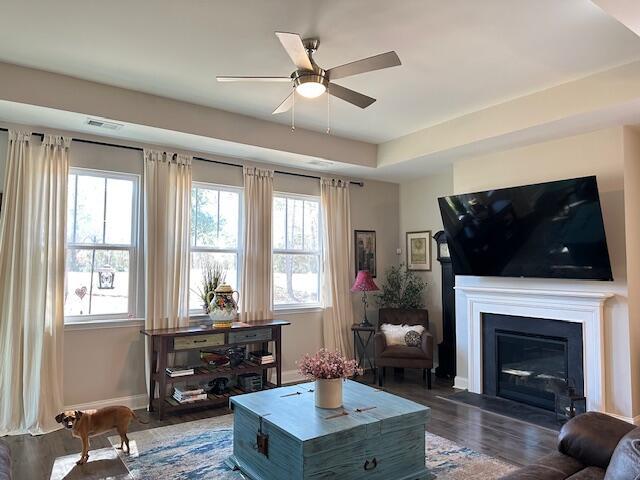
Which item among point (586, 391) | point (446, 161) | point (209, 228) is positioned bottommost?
point (586, 391)

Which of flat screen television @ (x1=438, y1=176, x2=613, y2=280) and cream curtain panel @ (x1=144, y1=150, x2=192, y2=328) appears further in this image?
cream curtain panel @ (x1=144, y1=150, x2=192, y2=328)

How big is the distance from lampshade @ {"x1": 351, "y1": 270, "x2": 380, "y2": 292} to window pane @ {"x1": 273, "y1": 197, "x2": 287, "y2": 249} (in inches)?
40.0

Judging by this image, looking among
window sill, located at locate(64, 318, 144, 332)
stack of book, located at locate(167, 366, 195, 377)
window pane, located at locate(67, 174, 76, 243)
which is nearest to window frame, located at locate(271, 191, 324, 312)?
stack of book, located at locate(167, 366, 195, 377)

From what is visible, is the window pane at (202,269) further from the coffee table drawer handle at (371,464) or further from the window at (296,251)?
the coffee table drawer handle at (371,464)

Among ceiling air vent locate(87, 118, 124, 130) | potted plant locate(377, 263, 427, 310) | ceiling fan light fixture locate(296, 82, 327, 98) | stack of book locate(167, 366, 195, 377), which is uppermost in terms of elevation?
ceiling air vent locate(87, 118, 124, 130)

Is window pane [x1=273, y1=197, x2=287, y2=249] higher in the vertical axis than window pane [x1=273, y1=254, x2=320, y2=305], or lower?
higher

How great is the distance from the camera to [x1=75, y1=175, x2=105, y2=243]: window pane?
4285 mm

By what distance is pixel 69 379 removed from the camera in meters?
4.12

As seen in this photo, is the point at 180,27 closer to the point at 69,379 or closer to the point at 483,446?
the point at 69,379

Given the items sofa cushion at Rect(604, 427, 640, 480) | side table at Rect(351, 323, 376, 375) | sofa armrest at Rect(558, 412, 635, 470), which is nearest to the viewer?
sofa cushion at Rect(604, 427, 640, 480)

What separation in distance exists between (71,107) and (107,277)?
1.63m

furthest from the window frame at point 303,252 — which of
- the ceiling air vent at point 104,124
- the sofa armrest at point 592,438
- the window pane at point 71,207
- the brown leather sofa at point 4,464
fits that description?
the sofa armrest at point 592,438

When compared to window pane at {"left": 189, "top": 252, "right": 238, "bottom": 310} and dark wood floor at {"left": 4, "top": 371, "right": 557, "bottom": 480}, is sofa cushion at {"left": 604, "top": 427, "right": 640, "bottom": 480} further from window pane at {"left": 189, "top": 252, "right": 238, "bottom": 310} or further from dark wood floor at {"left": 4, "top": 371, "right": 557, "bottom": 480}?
window pane at {"left": 189, "top": 252, "right": 238, "bottom": 310}

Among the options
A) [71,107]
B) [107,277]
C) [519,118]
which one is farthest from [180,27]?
[519,118]
